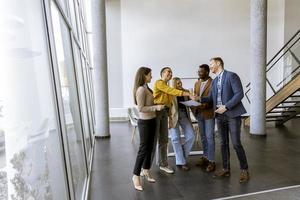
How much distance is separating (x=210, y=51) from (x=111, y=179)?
8681 mm

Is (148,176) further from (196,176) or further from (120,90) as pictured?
(120,90)

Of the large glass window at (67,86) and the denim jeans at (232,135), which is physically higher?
the large glass window at (67,86)

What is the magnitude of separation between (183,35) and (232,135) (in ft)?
27.0

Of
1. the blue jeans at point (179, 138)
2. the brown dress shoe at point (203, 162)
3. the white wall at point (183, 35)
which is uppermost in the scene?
the white wall at point (183, 35)

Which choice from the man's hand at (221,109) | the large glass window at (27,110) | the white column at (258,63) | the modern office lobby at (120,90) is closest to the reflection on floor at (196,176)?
the modern office lobby at (120,90)

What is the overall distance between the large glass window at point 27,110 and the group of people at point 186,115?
2.06 metres

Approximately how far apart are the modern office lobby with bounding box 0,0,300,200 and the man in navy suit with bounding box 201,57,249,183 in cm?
40

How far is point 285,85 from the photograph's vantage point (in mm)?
8594

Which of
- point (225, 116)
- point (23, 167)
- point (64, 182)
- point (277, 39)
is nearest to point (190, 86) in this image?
point (277, 39)

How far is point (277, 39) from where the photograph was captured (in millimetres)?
12156

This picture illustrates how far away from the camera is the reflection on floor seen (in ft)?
12.8

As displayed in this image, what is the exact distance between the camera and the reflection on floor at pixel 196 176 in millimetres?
3912

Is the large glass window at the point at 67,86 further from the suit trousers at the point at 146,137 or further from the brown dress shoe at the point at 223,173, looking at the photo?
the brown dress shoe at the point at 223,173

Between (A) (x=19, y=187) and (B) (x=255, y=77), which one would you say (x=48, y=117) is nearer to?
(A) (x=19, y=187)
